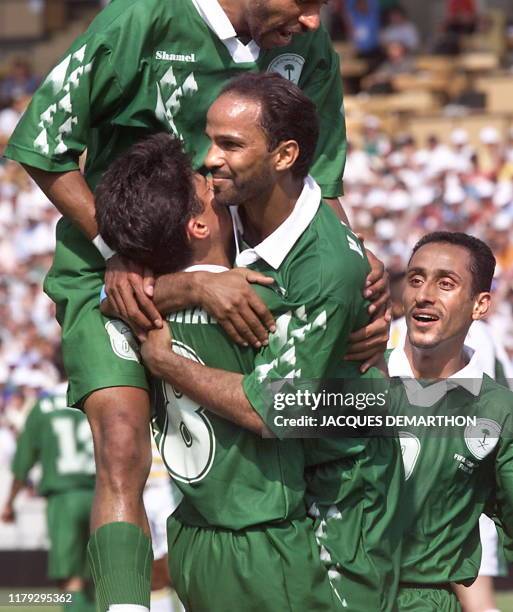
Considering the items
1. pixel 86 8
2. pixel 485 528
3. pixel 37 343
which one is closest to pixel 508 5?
pixel 86 8

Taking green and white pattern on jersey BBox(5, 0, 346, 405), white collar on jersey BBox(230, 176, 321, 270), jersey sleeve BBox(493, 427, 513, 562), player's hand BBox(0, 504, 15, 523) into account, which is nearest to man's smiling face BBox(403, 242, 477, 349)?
jersey sleeve BBox(493, 427, 513, 562)

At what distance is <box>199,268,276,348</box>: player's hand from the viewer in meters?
4.09

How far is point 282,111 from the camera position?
4156mm

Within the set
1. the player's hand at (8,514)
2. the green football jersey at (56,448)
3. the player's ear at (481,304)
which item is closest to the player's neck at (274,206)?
the player's ear at (481,304)

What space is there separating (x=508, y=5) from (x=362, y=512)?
1796 cm

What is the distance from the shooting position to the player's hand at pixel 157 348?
4.20 metres

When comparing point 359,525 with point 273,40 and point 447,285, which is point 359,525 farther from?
point 273,40

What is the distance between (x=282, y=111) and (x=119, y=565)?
1.36m

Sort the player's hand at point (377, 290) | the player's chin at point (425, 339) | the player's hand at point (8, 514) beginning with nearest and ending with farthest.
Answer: the player's hand at point (377, 290) → the player's chin at point (425, 339) → the player's hand at point (8, 514)

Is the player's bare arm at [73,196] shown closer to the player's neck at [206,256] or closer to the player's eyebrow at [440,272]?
the player's neck at [206,256]

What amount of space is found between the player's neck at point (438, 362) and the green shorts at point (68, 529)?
4195 millimetres

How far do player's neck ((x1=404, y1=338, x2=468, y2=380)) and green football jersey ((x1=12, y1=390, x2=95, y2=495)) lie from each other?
388cm

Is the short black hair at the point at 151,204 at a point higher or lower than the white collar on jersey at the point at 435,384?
higher

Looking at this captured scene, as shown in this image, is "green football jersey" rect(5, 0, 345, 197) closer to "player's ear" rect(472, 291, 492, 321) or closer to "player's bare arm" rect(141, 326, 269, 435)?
"player's bare arm" rect(141, 326, 269, 435)
